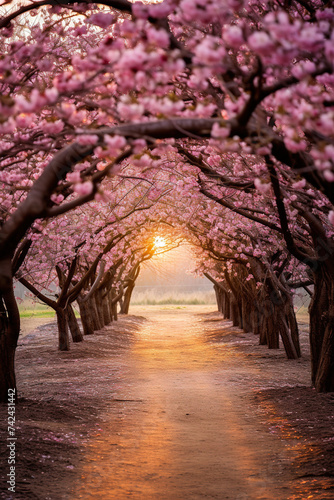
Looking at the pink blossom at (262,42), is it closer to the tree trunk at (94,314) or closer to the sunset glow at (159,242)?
the tree trunk at (94,314)

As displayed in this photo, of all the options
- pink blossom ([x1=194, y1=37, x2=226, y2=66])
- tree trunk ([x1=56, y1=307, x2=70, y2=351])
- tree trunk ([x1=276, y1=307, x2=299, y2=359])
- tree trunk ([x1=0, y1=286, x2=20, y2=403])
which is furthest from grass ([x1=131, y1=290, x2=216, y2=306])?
pink blossom ([x1=194, y1=37, x2=226, y2=66])

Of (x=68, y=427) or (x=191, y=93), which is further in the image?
(x=68, y=427)

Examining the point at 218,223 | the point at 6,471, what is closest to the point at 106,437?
the point at 6,471

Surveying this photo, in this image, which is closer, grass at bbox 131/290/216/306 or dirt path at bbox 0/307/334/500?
dirt path at bbox 0/307/334/500

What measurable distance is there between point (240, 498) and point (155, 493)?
0.88 meters

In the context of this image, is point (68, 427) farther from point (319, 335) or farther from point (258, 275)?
point (258, 275)

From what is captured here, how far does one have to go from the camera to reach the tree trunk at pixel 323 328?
9.56 m

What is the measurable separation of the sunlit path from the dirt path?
0.6 inches

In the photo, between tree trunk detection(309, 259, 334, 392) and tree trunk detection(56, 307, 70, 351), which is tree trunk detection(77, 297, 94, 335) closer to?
tree trunk detection(56, 307, 70, 351)

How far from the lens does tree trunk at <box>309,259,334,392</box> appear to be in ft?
31.4

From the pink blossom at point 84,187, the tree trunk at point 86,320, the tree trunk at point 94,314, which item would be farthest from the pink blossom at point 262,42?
the tree trunk at point 94,314

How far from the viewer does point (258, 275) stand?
19.1 metres

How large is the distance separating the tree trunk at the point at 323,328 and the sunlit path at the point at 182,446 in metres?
1.49

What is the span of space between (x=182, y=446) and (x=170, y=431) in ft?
2.86
